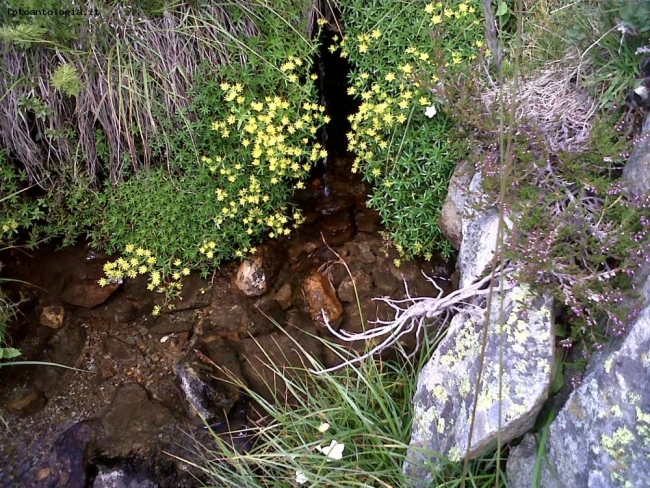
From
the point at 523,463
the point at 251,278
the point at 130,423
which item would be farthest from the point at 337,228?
the point at 523,463

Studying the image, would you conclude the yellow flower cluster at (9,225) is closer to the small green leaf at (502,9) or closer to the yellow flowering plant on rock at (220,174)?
the yellow flowering plant on rock at (220,174)

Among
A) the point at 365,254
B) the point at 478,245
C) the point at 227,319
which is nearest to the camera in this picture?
the point at 478,245

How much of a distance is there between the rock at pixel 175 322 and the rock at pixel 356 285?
1052 mm

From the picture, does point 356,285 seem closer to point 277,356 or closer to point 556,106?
point 277,356

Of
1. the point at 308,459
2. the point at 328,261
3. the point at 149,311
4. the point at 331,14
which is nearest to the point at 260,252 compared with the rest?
the point at 328,261

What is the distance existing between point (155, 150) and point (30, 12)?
43.5 inches

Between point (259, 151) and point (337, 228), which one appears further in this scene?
point (337, 228)

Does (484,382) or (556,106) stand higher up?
(556,106)

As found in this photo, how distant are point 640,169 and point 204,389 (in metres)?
2.73

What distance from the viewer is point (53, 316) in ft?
12.1

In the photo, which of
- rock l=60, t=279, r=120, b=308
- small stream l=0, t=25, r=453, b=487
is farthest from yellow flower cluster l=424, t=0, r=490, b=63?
rock l=60, t=279, r=120, b=308

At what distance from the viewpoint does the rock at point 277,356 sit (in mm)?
3488

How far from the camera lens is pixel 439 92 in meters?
3.31

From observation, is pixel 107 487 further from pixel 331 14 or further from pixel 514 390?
pixel 331 14
